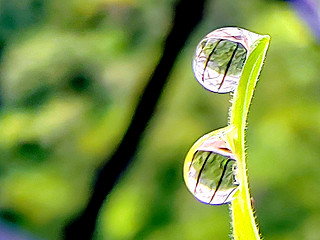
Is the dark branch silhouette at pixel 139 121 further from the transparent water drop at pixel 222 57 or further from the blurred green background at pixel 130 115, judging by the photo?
the transparent water drop at pixel 222 57

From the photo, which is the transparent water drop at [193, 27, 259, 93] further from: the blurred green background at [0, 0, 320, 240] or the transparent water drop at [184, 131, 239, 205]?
the blurred green background at [0, 0, 320, 240]

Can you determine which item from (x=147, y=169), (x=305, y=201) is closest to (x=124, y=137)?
(x=147, y=169)

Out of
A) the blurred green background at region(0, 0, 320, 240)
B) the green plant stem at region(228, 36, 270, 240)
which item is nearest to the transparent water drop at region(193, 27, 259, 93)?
the green plant stem at region(228, 36, 270, 240)

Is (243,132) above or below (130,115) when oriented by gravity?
above

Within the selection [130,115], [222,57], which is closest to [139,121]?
[130,115]

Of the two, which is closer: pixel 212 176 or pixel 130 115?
pixel 212 176

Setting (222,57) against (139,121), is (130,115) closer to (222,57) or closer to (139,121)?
(139,121)
